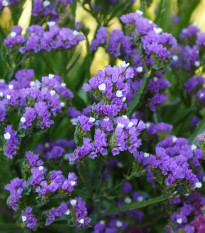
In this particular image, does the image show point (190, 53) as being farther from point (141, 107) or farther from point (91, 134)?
point (91, 134)

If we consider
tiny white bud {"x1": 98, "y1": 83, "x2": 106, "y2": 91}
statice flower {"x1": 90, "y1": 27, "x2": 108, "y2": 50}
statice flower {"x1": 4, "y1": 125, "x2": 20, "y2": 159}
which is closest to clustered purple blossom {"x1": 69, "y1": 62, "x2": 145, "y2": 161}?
tiny white bud {"x1": 98, "y1": 83, "x2": 106, "y2": 91}

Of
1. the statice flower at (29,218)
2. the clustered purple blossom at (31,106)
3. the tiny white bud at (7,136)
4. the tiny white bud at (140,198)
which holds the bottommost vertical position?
the tiny white bud at (140,198)

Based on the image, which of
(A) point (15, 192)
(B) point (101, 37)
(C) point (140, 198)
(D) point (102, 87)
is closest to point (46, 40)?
(B) point (101, 37)

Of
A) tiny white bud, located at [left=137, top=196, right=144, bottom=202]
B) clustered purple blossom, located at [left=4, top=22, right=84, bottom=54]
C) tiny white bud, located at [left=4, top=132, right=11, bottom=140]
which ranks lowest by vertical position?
tiny white bud, located at [left=137, top=196, right=144, bottom=202]

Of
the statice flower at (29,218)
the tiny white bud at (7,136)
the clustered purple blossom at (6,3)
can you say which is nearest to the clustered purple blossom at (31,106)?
the tiny white bud at (7,136)

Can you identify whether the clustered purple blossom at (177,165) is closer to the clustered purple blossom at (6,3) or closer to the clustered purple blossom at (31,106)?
the clustered purple blossom at (31,106)

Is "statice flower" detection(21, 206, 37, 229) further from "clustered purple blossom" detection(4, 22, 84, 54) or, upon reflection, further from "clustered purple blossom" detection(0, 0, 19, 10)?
"clustered purple blossom" detection(0, 0, 19, 10)
